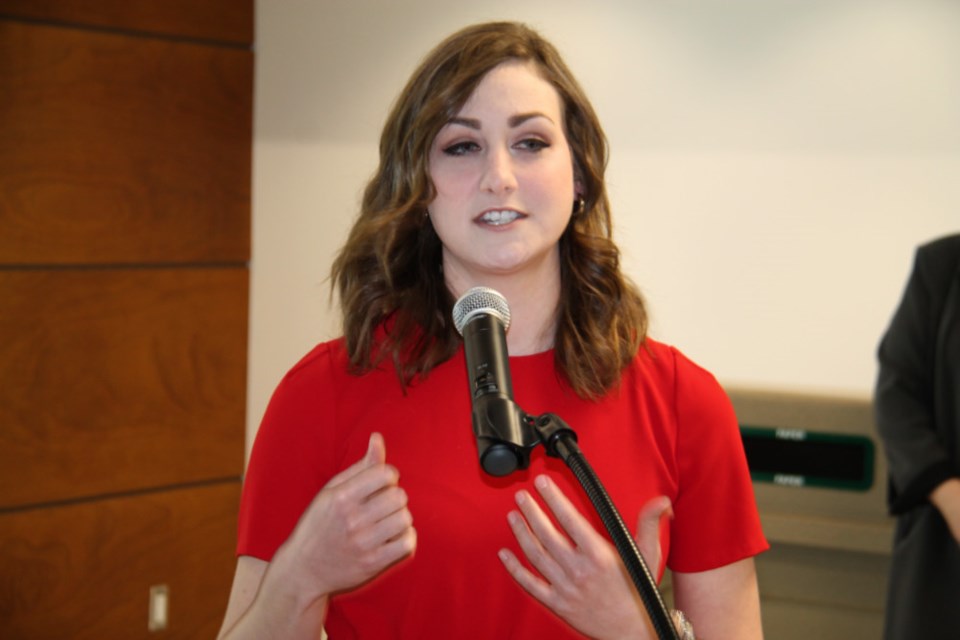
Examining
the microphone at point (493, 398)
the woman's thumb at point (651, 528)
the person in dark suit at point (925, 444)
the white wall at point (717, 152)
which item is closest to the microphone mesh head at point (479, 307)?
the microphone at point (493, 398)

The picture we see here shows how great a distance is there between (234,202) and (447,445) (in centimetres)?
224

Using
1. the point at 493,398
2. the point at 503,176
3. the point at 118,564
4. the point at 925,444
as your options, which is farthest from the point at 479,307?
the point at 118,564

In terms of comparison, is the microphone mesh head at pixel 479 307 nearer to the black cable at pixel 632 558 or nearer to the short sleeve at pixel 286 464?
the black cable at pixel 632 558

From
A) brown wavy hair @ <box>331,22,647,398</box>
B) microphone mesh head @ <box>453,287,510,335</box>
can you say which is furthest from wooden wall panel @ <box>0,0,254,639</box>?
microphone mesh head @ <box>453,287,510,335</box>

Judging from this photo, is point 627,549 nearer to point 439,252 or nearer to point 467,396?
point 467,396

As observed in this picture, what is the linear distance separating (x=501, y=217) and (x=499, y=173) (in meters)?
0.06

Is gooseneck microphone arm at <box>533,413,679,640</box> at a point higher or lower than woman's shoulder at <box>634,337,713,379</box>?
lower

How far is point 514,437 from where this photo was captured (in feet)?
2.77

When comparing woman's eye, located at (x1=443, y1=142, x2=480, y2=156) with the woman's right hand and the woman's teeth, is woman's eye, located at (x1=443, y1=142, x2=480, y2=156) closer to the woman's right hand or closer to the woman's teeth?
the woman's teeth

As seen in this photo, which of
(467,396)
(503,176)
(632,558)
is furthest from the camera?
(467,396)

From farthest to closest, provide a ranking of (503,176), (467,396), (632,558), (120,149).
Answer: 1. (120,149)
2. (467,396)
3. (503,176)
4. (632,558)

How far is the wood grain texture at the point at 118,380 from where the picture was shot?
2.97m

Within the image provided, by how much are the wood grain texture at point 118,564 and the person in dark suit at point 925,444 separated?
2.13 metres

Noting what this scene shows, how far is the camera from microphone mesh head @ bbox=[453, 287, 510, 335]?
971mm
